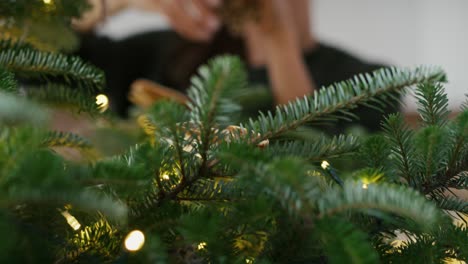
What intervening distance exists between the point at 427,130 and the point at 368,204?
0.06m

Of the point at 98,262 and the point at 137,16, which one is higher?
the point at 137,16

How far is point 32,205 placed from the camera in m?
0.25

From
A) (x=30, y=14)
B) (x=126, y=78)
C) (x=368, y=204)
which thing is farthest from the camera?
(x=126, y=78)

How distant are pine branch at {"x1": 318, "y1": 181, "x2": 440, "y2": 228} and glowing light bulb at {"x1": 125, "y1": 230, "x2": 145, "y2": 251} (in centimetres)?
7

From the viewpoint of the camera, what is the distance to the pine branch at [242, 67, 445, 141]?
287mm

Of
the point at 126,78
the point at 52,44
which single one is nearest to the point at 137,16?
the point at 126,78

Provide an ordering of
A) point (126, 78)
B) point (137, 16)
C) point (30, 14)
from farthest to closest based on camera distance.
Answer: point (137, 16)
point (126, 78)
point (30, 14)

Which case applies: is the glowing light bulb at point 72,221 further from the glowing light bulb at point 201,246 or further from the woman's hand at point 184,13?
the woman's hand at point 184,13

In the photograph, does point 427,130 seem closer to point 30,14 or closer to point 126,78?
point 30,14

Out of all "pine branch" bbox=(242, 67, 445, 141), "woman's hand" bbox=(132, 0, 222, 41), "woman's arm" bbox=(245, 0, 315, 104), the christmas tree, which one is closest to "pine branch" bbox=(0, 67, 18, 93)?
the christmas tree

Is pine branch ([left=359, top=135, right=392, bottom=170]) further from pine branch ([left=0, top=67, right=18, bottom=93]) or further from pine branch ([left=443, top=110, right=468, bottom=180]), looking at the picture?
pine branch ([left=0, top=67, right=18, bottom=93])

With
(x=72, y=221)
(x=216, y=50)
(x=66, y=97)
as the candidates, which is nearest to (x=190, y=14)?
(x=216, y=50)

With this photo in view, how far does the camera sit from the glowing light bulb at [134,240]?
0.25 m

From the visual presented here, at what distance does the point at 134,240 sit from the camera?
253 mm
